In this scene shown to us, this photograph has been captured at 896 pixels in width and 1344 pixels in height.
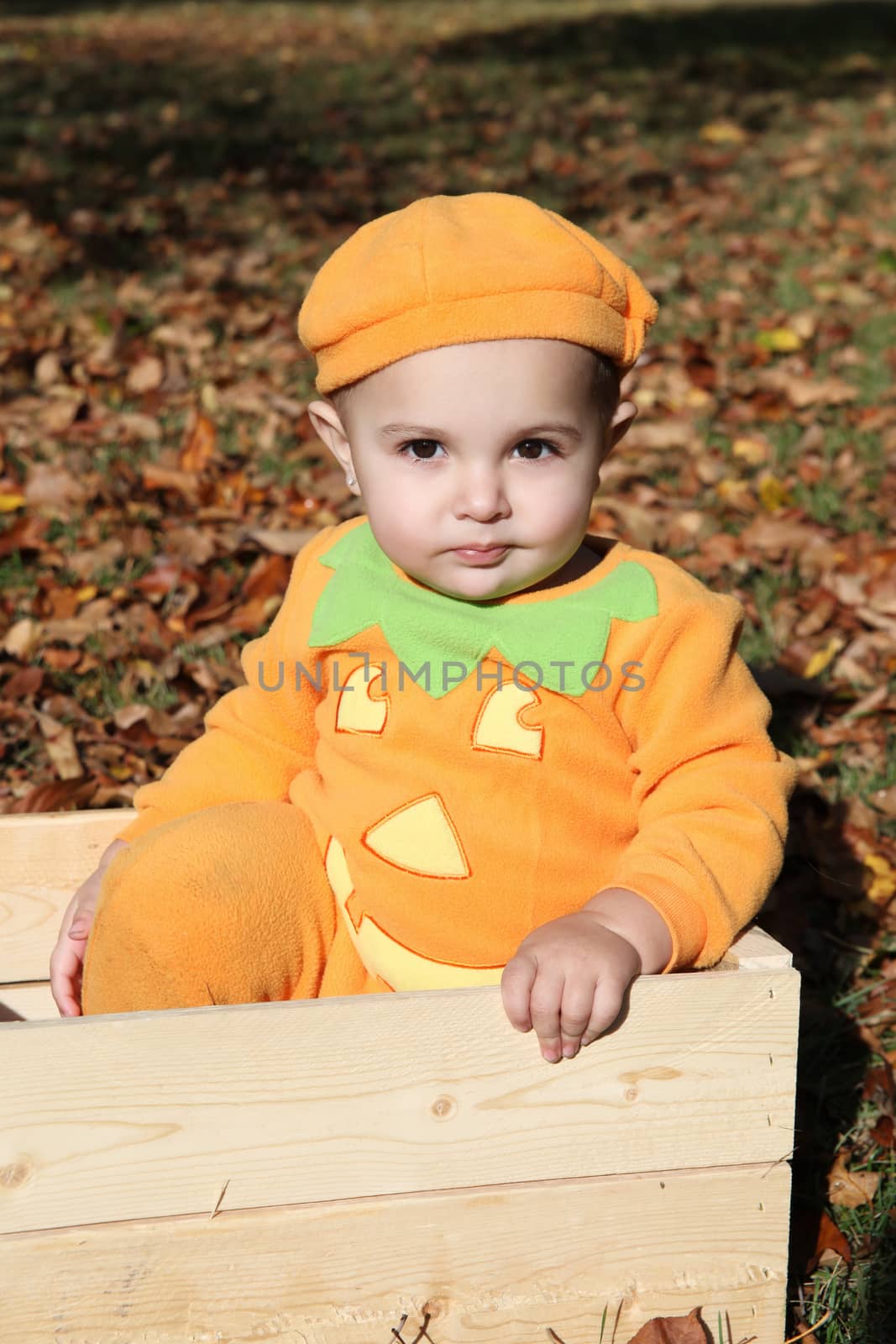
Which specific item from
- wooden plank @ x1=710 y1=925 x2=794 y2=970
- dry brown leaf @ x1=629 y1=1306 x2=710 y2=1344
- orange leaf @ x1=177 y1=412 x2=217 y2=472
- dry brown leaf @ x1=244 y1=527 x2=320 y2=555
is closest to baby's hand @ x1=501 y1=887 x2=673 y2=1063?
wooden plank @ x1=710 y1=925 x2=794 y2=970

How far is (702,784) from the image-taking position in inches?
77.7

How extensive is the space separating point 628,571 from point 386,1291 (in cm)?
106

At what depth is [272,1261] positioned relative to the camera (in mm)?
1773

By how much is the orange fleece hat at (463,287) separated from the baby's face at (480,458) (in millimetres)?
29

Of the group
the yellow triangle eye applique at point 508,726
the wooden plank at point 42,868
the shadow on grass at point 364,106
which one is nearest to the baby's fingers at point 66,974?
the wooden plank at point 42,868

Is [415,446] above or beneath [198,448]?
above

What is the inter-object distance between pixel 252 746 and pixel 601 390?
34.6 inches

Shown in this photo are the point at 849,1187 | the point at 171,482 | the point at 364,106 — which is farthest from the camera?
the point at 364,106

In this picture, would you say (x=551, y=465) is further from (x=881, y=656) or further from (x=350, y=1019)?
(x=881, y=656)

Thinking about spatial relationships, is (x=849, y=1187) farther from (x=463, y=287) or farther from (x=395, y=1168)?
(x=463, y=287)

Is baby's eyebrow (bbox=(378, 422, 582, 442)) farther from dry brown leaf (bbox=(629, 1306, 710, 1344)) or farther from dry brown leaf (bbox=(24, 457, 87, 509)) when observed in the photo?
dry brown leaf (bbox=(24, 457, 87, 509))

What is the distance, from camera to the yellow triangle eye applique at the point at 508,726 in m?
2.03

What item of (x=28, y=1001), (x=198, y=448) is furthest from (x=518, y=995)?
(x=198, y=448)

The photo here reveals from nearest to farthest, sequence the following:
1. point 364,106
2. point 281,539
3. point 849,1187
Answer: point 849,1187
point 281,539
point 364,106
